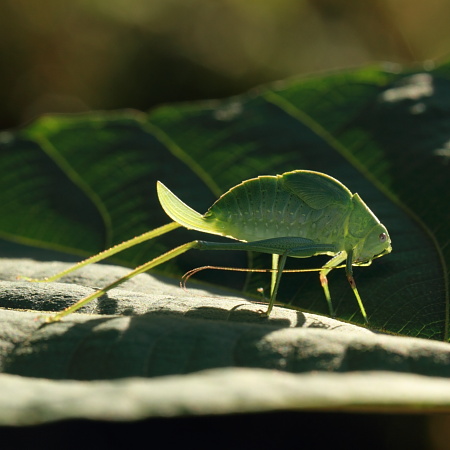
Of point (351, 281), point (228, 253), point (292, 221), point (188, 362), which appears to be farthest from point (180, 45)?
point (188, 362)

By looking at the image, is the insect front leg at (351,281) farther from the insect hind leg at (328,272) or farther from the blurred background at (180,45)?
the blurred background at (180,45)

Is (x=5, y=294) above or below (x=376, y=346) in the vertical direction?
above

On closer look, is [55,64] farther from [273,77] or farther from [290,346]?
[290,346]

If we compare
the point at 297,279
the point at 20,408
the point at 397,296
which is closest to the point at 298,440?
the point at 297,279

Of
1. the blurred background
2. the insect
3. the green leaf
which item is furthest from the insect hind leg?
the blurred background

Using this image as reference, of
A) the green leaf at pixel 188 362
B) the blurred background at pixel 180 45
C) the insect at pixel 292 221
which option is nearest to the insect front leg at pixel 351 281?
the insect at pixel 292 221

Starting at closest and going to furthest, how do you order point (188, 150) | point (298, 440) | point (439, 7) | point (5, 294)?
point (5, 294) → point (298, 440) → point (188, 150) → point (439, 7)

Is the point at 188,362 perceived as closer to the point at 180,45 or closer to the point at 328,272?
the point at 328,272
